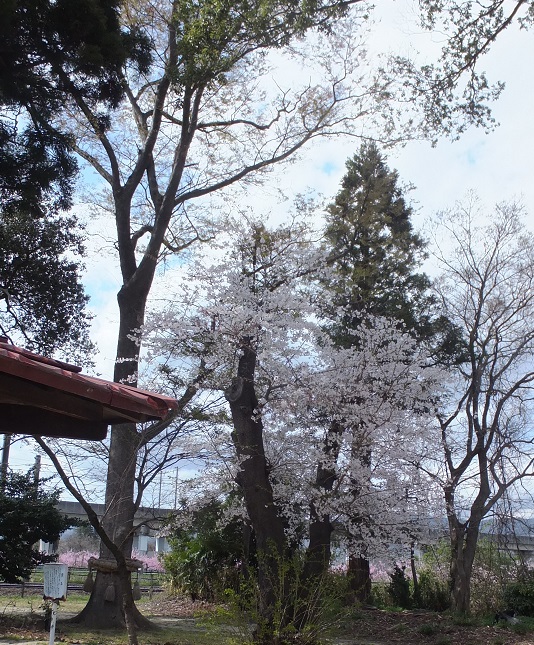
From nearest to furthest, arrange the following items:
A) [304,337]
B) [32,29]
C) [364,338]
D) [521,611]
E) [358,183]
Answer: [32,29], [304,337], [364,338], [521,611], [358,183]

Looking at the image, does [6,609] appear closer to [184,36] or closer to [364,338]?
[364,338]

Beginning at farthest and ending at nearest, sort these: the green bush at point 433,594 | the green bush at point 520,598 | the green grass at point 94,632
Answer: the green bush at point 433,594 → the green bush at point 520,598 → the green grass at point 94,632

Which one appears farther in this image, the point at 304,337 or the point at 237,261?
the point at 237,261

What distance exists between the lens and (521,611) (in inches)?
553

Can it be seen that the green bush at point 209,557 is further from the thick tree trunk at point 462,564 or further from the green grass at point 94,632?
the thick tree trunk at point 462,564

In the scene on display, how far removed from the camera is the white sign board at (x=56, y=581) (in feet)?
16.5

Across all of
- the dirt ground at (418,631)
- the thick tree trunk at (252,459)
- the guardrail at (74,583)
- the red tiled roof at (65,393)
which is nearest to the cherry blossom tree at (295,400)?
the thick tree trunk at (252,459)

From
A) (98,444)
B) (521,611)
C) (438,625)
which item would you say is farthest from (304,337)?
(521,611)

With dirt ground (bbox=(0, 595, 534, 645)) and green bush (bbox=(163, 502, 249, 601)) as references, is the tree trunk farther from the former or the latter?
green bush (bbox=(163, 502, 249, 601))

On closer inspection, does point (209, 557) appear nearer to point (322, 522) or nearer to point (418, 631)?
point (418, 631)

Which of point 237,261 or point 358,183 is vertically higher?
point 358,183

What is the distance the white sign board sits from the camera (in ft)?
16.5

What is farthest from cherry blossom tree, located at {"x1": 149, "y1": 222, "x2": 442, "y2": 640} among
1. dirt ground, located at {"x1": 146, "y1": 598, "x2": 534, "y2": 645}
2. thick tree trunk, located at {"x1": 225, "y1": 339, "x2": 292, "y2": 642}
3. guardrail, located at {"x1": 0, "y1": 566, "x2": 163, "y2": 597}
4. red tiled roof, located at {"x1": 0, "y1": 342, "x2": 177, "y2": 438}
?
guardrail, located at {"x1": 0, "y1": 566, "x2": 163, "y2": 597}

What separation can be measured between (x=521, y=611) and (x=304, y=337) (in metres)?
8.10
